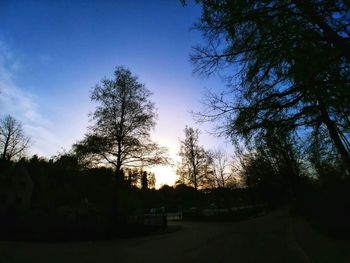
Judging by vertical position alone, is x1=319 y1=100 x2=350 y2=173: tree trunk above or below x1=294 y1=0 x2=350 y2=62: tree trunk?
below

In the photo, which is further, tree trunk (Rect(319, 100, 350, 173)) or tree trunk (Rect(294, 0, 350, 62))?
tree trunk (Rect(319, 100, 350, 173))

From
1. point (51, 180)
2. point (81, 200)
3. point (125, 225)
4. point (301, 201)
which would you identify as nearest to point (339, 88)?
point (125, 225)

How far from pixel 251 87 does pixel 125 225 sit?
1310 centimetres

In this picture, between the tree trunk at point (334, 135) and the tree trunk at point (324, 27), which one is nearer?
the tree trunk at point (324, 27)

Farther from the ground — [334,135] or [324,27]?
[324,27]

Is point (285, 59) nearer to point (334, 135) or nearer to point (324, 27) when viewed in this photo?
point (324, 27)

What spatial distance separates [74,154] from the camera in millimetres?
17172

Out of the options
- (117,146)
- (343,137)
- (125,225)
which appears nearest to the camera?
(343,137)

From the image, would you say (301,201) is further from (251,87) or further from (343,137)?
(251,87)

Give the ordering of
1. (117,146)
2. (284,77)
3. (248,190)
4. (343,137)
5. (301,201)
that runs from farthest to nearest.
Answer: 1. (248,190)
2. (301,201)
3. (117,146)
4. (343,137)
5. (284,77)

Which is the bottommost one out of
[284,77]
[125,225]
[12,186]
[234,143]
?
[125,225]

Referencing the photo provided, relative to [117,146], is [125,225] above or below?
below

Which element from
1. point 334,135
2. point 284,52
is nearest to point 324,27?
point 284,52

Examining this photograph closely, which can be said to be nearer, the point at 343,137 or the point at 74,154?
the point at 343,137
